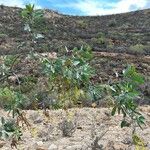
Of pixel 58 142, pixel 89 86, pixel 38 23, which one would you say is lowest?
pixel 58 142

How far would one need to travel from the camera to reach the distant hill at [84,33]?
32812 mm

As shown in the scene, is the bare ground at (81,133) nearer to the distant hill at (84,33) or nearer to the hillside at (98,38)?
the hillside at (98,38)

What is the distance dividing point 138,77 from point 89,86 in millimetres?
640

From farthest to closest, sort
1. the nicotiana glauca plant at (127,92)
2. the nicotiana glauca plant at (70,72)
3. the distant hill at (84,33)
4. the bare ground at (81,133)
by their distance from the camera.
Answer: the distant hill at (84,33) → the bare ground at (81,133) → the nicotiana glauca plant at (70,72) → the nicotiana glauca plant at (127,92)

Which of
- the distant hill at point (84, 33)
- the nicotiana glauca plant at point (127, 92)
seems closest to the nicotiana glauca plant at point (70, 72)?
the nicotiana glauca plant at point (127, 92)

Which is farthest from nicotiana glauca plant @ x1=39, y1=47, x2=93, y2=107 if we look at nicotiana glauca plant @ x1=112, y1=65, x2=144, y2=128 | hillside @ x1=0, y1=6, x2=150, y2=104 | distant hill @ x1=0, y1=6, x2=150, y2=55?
distant hill @ x1=0, y1=6, x2=150, y2=55

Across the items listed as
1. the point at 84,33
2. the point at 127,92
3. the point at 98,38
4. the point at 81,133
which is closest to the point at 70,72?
the point at 127,92

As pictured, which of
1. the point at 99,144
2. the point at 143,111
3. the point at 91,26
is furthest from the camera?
the point at 91,26

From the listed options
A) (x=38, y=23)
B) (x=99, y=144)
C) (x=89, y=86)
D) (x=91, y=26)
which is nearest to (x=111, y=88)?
(x=89, y=86)

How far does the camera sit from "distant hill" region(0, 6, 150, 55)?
108 ft

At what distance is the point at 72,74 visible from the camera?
5.52m

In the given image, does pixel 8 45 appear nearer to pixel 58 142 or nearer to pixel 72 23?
pixel 72 23

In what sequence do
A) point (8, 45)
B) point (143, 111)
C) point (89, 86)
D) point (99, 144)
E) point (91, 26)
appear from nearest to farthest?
1. point (89, 86)
2. point (99, 144)
3. point (143, 111)
4. point (8, 45)
5. point (91, 26)

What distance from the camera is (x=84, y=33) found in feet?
142
